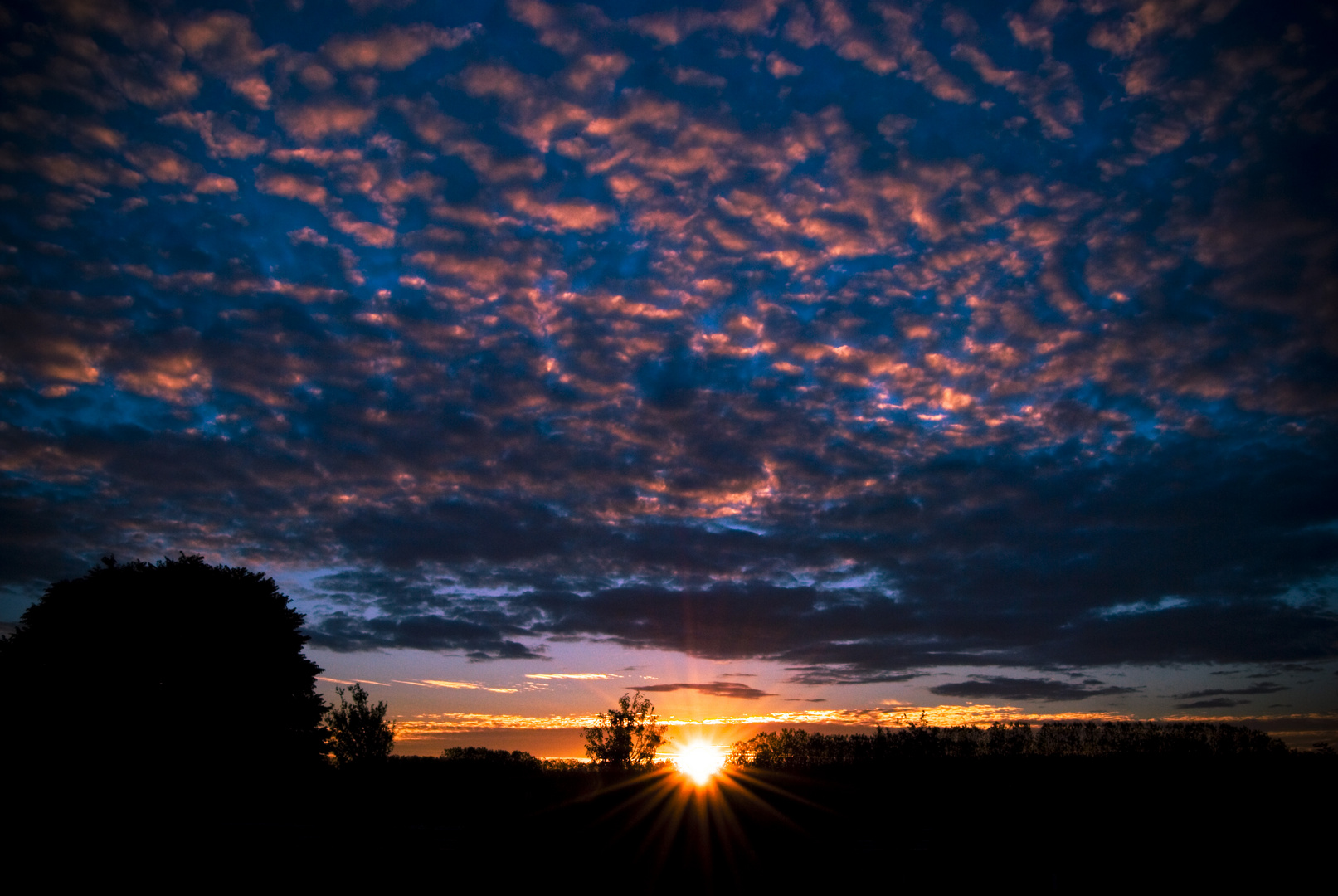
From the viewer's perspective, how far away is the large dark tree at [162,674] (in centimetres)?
4981

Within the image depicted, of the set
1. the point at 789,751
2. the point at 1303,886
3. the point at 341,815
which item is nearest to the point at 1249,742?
the point at 1303,886

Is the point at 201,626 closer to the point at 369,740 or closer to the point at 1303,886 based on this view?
the point at 369,740

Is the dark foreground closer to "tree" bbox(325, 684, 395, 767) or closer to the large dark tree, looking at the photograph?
the large dark tree

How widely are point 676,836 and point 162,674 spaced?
44.3 m

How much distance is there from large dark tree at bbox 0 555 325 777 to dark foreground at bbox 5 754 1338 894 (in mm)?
15051

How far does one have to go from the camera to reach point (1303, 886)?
25453mm

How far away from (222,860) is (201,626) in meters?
35.4

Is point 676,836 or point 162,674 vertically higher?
point 162,674

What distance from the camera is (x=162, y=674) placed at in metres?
52.8

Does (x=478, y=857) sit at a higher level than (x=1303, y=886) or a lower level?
higher

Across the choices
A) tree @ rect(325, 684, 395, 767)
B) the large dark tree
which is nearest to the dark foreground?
the large dark tree

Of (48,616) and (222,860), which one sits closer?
(222,860)

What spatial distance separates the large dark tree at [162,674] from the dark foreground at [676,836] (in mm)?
15051

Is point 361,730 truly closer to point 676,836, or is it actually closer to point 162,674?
point 162,674
